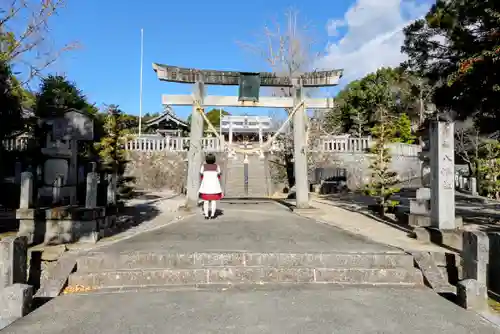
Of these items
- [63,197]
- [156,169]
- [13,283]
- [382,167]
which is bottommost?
[13,283]

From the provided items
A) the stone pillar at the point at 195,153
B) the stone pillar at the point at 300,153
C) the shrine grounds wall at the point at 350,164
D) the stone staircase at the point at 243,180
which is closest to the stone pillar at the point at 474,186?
the shrine grounds wall at the point at 350,164

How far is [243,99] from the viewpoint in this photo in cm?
1145

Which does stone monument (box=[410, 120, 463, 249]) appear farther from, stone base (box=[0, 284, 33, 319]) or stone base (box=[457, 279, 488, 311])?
stone base (box=[0, 284, 33, 319])

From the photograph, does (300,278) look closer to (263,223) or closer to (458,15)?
(263,223)

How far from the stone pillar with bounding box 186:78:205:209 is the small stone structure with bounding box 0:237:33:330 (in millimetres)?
6513

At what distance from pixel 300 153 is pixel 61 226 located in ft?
23.2

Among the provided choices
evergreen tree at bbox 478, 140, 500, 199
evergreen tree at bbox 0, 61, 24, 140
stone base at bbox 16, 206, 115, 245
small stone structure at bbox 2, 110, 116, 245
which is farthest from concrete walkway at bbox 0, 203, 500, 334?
evergreen tree at bbox 478, 140, 500, 199

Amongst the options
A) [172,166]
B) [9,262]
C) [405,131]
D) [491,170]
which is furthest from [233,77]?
[405,131]

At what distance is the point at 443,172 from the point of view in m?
7.20

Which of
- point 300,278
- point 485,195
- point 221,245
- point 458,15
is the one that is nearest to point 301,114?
point 458,15

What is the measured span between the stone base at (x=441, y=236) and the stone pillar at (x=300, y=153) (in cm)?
463

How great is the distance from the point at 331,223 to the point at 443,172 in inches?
125

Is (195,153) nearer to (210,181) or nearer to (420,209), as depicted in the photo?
(210,181)

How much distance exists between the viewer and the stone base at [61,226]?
6.76 metres
